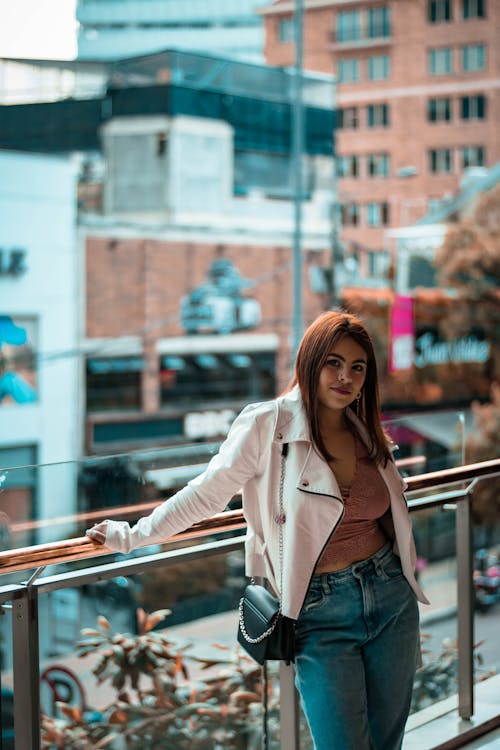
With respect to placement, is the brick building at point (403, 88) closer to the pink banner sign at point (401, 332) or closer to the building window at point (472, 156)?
the building window at point (472, 156)

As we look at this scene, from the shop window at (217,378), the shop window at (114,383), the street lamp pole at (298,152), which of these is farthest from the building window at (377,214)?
the shop window at (114,383)

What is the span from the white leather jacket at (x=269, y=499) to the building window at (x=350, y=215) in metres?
29.7

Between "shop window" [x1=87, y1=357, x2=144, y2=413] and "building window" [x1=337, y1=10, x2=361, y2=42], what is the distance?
1505 centimetres

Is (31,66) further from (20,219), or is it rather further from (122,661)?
(122,661)

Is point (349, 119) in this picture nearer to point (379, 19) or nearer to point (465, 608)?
point (379, 19)

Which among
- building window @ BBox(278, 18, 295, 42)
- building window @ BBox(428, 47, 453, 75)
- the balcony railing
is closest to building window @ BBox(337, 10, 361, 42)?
building window @ BBox(278, 18, 295, 42)

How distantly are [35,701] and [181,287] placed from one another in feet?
71.6

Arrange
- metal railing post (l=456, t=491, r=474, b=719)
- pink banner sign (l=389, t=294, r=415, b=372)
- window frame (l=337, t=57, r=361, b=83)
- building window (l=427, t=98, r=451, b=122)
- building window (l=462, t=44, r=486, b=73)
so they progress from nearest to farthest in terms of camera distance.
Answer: metal railing post (l=456, t=491, r=474, b=719) → pink banner sign (l=389, t=294, r=415, b=372) → building window (l=462, t=44, r=486, b=73) → building window (l=427, t=98, r=451, b=122) → window frame (l=337, t=57, r=361, b=83)

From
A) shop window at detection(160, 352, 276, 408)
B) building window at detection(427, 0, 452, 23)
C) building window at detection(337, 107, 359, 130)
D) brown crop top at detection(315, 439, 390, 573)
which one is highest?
building window at detection(427, 0, 452, 23)

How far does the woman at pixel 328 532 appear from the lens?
1.81 metres

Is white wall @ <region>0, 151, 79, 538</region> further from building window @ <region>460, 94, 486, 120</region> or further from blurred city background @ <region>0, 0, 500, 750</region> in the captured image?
building window @ <region>460, 94, 486, 120</region>

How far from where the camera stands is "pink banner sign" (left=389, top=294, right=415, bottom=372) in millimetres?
25953

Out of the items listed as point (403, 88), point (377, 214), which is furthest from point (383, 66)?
point (377, 214)

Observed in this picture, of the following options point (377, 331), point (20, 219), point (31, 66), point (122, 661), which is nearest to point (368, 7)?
point (377, 331)
